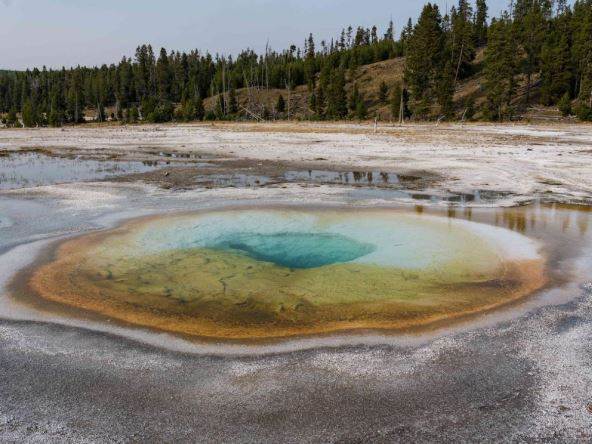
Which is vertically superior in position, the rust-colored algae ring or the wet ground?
the rust-colored algae ring

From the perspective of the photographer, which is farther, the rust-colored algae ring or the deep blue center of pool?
the deep blue center of pool

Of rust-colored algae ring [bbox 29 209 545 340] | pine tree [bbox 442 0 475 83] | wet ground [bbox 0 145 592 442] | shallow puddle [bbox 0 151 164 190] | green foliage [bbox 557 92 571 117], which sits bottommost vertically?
wet ground [bbox 0 145 592 442]

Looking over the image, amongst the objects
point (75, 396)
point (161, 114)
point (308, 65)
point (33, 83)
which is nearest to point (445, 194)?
point (75, 396)

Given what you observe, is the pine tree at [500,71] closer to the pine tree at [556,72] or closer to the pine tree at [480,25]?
the pine tree at [556,72]

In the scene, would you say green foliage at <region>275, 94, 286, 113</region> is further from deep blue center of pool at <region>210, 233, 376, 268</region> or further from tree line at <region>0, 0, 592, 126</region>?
deep blue center of pool at <region>210, 233, 376, 268</region>

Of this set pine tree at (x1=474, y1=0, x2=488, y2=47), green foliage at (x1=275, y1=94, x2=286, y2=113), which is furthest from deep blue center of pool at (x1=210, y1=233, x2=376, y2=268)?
pine tree at (x1=474, y1=0, x2=488, y2=47)

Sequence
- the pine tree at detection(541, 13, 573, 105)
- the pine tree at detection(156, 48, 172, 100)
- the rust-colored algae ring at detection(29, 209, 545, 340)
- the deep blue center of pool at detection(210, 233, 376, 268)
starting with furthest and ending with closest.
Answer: the pine tree at detection(156, 48, 172, 100) → the pine tree at detection(541, 13, 573, 105) → the deep blue center of pool at detection(210, 233, 376, 268) → the rust-colored algae ring at detection(29, 209, 545, 340)

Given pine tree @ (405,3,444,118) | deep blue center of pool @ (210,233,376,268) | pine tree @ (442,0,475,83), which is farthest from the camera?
pine tree @ (442,0,475,83)

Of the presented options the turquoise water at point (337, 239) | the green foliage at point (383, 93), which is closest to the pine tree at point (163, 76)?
the green foliage at point (383, 93)
